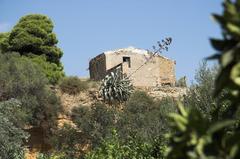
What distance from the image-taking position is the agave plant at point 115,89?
30.2m

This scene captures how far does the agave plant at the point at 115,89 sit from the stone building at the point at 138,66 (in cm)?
312

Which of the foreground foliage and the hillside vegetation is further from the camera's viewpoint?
the hillside vegetation

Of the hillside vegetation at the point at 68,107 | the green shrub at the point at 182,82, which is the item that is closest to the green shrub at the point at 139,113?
the hillside vegetation at the point at 68,107

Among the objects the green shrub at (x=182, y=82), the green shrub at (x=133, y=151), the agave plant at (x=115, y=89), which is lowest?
the green shrub at (x=133, y=151)

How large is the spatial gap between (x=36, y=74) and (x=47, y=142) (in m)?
4.07

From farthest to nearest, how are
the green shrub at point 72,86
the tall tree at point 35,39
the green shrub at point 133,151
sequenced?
the tall tree at point 35,39 → the green shrub at point 72,86 → the green shrub at point 133,151

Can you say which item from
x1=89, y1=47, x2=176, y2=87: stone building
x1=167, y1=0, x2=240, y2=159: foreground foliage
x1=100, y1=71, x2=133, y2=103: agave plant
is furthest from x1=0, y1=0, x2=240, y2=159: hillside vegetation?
x1=167, y1=0, x2=240, y2=159: foreground foliage

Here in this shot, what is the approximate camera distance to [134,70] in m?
35.1

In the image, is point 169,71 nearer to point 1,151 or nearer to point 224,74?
point 1,151

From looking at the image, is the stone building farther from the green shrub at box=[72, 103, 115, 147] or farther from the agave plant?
the green shrub at box=[72, 103, 115, 147]

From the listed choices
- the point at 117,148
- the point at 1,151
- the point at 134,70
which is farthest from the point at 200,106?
the point at 134,70

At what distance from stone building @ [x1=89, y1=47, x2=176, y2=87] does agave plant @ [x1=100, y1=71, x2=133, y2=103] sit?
123 inches

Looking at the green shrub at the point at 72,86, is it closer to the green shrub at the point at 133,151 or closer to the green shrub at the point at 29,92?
the green shrub at the point at 29,92

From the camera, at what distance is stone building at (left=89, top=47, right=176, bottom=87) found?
35.1 metres
